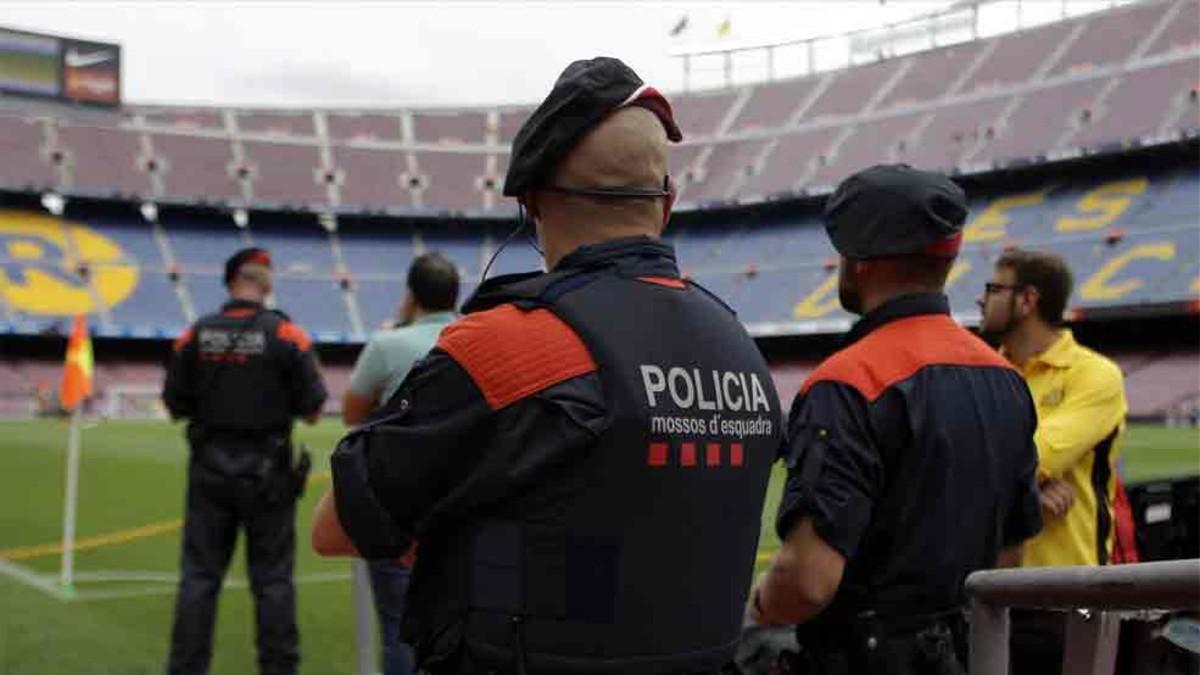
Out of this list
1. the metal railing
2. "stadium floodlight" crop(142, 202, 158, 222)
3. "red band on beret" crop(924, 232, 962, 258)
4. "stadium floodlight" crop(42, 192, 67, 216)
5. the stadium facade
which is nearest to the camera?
the metal railing

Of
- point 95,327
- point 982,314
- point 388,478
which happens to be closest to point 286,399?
point 982,314

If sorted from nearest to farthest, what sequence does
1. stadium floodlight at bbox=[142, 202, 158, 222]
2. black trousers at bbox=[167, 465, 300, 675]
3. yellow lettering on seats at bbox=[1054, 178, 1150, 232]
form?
black trousers at bbox=[167, 465, 300, 675]
yellow lettering on seats at bbox=[1054, 178, 1150, 232]
stadium floodlight at bbox=[142, 202, 158, 222]

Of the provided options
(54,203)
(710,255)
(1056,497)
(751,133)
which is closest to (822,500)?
(1056,497)

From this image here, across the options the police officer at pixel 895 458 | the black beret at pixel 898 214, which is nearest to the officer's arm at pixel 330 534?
the police officer at pixel 895 458

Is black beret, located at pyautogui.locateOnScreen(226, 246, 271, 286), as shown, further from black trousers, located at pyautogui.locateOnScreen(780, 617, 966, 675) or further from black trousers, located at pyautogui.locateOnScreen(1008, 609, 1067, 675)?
black trousers, located at pyautogui.locateOnScreen(1008, 609, 1067, 675)

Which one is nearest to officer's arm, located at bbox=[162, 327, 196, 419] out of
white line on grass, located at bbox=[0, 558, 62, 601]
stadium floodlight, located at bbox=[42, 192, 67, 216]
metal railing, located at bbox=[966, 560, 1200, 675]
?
white line on grass, located at bbox=[0, 558, 62, 601]

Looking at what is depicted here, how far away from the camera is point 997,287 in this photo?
8.60 ft

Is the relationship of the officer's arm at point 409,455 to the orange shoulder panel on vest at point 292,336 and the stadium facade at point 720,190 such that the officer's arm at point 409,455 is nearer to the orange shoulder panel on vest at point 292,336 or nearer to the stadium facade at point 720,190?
the orange shoulder panel on vest at point 292,336

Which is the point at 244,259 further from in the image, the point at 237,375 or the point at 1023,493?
the point at 1023,493

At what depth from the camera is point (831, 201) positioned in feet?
6.65

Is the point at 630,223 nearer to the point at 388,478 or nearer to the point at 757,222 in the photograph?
the point at 388,478

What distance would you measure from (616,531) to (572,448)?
0.13 metres

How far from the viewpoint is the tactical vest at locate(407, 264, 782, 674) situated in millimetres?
1308

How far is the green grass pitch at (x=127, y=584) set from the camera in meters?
4.55
